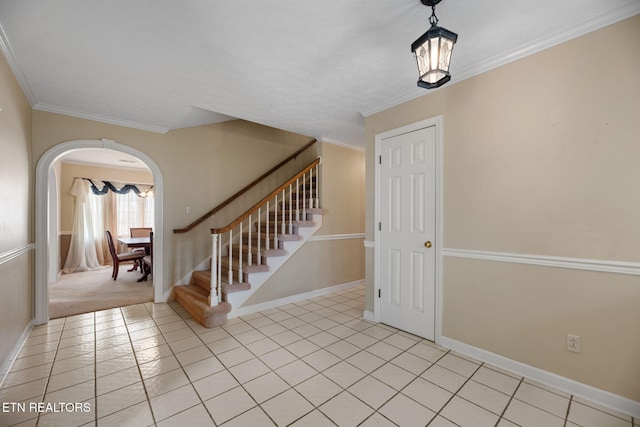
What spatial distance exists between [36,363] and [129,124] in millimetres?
2771

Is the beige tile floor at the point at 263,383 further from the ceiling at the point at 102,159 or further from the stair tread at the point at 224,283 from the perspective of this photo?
the ceiling at the point at 102,159

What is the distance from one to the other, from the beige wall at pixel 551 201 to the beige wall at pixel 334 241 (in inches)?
78.7

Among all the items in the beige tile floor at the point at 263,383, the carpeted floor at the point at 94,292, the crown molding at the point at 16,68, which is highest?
the crown molding at the point at 16,68

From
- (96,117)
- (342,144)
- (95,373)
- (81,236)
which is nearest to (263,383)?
(95,373)

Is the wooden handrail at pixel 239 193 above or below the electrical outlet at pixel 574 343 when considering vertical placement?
above

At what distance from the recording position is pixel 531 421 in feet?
5.11

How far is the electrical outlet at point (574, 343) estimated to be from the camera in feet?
5.85

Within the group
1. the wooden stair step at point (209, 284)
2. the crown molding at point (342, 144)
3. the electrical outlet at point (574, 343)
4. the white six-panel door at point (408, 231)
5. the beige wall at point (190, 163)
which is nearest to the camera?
the electrical outlet at point (574, 343)

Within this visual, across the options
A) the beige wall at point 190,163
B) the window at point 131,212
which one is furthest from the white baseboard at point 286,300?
the window at point 131,212

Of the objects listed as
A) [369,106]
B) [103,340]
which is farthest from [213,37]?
[103,340]

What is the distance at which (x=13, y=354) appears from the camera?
87.2 inches

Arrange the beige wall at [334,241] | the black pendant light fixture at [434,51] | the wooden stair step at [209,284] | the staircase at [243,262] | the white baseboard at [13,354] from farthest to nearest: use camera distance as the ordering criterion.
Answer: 1. the beige wall at [334,241]
2. the wooden stair step at [209,284]
3. the staircase at [243,262]
4. the white baseboard at [13,354]
5. the black pendant light fixture at [434,51]

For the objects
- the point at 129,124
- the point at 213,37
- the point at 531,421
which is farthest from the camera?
the point at 129,124

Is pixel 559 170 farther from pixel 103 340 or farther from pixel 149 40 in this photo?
pixel 103 340
